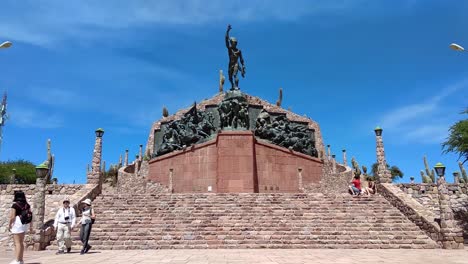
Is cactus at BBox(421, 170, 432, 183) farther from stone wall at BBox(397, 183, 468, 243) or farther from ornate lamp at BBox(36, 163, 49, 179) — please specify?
ornate lamp at BBox(36, 163, 49, 179)

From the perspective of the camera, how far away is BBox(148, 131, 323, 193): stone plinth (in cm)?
1836

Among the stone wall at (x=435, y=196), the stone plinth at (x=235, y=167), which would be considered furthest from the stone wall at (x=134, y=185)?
the stone wall at (x=435, y=196)

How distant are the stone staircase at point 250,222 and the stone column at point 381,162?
113cm

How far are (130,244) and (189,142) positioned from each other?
11.5 metres

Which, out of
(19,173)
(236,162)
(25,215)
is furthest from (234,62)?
(19,173)

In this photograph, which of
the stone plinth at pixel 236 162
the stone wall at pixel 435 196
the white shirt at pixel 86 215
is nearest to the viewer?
the white shirt at pixel 86 215

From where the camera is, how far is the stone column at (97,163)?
14973 millimetres

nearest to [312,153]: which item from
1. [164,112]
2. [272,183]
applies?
[272,183]

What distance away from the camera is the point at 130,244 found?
1035 centimetres

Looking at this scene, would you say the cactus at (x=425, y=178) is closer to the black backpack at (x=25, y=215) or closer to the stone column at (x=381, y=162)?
the stone column at (x=381, y=162)

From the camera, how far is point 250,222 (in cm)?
1189

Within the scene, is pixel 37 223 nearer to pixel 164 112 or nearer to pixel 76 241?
pixel 76 241

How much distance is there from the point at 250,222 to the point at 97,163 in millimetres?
7676

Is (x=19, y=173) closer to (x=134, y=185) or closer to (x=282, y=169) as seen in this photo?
(x=134, y=185)
